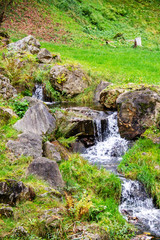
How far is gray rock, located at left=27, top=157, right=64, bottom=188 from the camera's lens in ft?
18.1

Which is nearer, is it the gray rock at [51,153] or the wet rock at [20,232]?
the wet rock at [20,232]

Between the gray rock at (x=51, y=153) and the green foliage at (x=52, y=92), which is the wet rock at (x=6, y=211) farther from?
the green foliage at (x=52, y=92)

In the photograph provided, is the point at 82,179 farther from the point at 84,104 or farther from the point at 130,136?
the point at 84,104

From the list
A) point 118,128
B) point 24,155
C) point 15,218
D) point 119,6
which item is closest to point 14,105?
point 24,155

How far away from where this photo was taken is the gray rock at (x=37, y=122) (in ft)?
24.7

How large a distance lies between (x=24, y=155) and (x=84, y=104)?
19.2 ft

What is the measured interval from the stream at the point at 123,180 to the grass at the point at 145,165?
0.18m

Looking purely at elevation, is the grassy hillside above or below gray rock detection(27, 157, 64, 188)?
above

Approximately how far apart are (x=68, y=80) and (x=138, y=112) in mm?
4578

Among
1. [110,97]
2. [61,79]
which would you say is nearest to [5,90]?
[61,79]

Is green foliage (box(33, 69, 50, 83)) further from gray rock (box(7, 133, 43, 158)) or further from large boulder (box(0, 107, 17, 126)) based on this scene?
gray rock (box(7, 133, 43, 158))

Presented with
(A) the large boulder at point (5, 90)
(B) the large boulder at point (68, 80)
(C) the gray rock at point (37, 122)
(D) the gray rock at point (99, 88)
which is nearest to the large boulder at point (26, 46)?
(B) the large boulder at point (68, 80)

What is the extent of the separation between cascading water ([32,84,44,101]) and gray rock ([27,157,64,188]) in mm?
7119

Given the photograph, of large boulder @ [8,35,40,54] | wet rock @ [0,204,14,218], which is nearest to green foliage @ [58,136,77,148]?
wet rock @ [0,204,14,218]
